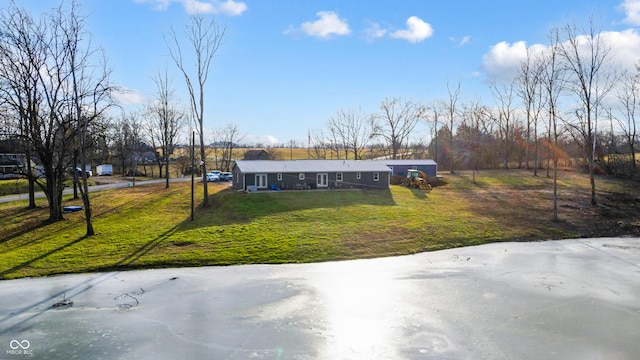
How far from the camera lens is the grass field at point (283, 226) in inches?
667

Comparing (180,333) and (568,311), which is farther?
(568,311)

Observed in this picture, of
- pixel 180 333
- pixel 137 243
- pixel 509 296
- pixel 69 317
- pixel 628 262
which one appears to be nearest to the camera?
pixel 180 333

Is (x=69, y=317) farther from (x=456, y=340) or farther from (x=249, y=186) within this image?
(x=249, y=186)

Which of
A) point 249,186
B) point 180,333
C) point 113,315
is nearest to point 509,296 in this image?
point 180,333

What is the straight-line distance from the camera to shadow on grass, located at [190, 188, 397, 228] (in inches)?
898

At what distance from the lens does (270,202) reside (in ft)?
84.4

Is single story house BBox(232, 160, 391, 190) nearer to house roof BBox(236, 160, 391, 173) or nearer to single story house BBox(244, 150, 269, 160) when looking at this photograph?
house roof BBox(236, 160, 391, 173)

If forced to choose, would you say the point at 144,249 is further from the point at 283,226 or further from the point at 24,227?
the point at 24,227

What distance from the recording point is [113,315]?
34.5 feet

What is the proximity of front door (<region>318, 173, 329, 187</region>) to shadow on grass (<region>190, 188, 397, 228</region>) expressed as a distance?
1.51 metres

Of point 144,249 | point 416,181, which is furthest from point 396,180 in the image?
point 144,249

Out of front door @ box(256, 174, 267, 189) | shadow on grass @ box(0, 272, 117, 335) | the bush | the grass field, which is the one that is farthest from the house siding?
shadow on grass @ box(0, 272, 117, 335)

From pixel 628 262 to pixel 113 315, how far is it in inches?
724

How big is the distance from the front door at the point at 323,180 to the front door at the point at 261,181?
14.2ft
